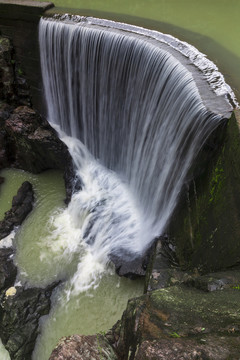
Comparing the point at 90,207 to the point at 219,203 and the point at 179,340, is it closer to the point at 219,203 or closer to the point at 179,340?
the point at 219,203

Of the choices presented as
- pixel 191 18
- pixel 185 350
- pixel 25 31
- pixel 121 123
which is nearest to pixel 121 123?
pixel 121 123

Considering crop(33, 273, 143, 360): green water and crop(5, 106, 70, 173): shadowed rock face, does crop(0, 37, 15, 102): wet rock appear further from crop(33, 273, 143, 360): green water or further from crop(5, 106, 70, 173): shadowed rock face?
crop(33, 273, 143, 360): green water

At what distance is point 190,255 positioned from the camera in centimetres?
→ 452

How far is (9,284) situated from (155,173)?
3.57m

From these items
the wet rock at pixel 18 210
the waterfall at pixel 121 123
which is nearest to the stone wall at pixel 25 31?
the waterfall at pixel 121 123

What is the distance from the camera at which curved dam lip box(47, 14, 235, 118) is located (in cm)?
441

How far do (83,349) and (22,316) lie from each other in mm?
3090

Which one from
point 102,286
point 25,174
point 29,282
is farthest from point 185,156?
point 25,174

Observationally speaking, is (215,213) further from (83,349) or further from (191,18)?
(191,18)

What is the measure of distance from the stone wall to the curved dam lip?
59 centimetres

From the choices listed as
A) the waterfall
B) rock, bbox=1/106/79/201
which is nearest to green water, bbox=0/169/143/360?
the waterfall

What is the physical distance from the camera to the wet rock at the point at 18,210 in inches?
268

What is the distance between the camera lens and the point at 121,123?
702 cm

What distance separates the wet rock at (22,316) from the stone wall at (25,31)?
5.72m
